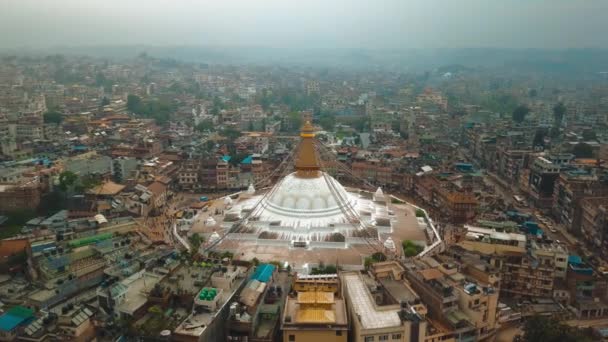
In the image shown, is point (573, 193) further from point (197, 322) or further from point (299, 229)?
point (197, 322)

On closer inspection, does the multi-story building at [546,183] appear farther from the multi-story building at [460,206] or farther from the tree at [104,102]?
the tree at [104,102]

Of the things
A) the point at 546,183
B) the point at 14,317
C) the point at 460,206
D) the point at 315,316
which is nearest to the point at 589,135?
the point at 546,183

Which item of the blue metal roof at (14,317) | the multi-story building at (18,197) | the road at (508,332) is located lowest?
the road at (508,332)

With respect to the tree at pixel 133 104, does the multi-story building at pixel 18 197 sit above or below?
below

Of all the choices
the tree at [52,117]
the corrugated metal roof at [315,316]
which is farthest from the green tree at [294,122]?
the corrugated metal roof at [315,316]

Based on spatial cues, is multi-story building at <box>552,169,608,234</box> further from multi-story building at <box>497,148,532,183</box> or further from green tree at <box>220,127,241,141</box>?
green tree at <box>220,127,241,141</box>

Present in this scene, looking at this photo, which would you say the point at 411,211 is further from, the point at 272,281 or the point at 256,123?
→ the point at 256,123

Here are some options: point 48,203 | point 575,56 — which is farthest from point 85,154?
point 575,56
